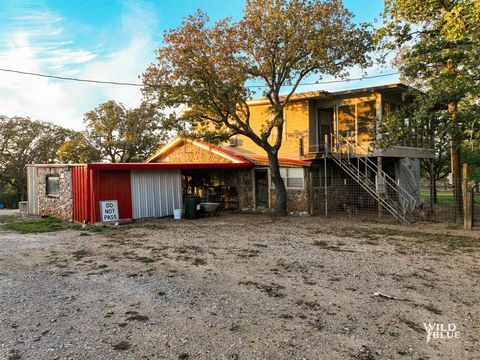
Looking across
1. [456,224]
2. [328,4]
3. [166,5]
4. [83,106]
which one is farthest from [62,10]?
[83,106]

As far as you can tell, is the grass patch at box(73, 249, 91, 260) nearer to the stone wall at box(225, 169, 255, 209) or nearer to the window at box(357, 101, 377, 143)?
the stone wall at box(225, 169, 255, 209)

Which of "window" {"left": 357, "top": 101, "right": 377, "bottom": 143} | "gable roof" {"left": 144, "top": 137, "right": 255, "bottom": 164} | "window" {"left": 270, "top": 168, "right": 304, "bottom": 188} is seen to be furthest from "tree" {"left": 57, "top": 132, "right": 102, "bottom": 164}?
"window" {"left": 357, "top": 101, "right": 377, "bottom": 143}

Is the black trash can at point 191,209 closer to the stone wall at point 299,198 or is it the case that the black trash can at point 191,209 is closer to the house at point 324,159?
the house at point 324,159

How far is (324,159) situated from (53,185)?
40.2ft

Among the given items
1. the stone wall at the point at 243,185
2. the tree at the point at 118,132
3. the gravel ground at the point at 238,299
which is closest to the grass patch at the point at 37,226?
the gravel ground at the point at 238,299

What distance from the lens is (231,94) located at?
526 inches

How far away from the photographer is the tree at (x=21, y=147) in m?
30.8

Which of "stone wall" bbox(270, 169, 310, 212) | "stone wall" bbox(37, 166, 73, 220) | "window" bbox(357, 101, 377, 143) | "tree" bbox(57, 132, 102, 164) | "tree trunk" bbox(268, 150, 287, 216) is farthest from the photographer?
"tree" bbox(57, 132, 102, 164)

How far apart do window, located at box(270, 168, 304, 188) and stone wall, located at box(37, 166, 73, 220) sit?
30.1 ft

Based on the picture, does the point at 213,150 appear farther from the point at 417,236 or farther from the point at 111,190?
the point at 417,236

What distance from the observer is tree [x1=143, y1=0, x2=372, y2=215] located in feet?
42.3

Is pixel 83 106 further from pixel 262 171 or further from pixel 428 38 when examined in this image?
pixel 428 38

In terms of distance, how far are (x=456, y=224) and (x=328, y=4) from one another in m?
9.27

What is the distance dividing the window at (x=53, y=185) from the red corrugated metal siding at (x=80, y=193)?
1528 mm
